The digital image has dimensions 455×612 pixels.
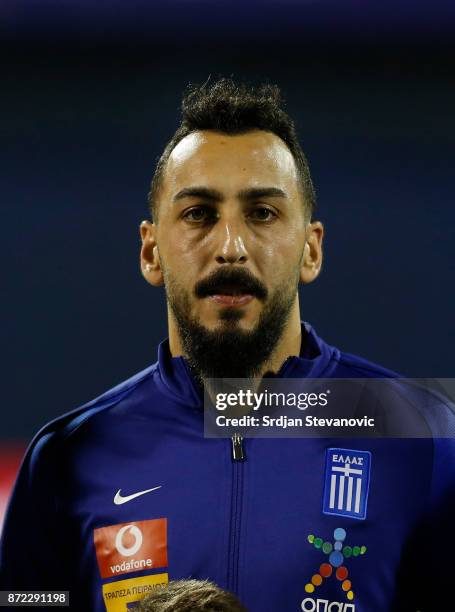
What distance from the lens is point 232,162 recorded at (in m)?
1.60

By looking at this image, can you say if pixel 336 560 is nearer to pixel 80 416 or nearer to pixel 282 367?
pixel 282 367

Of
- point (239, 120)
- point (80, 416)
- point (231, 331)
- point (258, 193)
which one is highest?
point (239, 120)

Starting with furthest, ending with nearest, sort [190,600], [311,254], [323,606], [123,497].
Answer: [311,254]
[123,497]
[323,606]
[190,600]

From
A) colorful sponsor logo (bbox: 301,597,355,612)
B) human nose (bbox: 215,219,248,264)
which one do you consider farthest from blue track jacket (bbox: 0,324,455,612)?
human nose (bbox: 215,219,248,264)

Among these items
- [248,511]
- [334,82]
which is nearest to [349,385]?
[248,511]

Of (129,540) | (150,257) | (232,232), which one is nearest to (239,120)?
(232,232)

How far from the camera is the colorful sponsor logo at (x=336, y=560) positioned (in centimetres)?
152

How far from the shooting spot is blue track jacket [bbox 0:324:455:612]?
1529mm

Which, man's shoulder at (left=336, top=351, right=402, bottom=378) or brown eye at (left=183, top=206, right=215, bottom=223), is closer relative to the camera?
brown eye at (left=183, top=206, right=215, bottom=223)

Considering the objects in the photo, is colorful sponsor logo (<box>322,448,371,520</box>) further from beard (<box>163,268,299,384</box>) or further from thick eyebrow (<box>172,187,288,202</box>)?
thick eyebrow (<box>172,187,288,202</box>)

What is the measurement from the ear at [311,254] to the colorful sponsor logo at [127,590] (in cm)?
64

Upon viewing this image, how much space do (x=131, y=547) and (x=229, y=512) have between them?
20cm

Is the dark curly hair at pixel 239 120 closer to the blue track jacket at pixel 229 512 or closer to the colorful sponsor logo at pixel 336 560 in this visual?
the blue track jacket at pixel 229 512

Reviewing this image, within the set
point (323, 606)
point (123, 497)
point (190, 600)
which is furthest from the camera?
point (123, 497)
